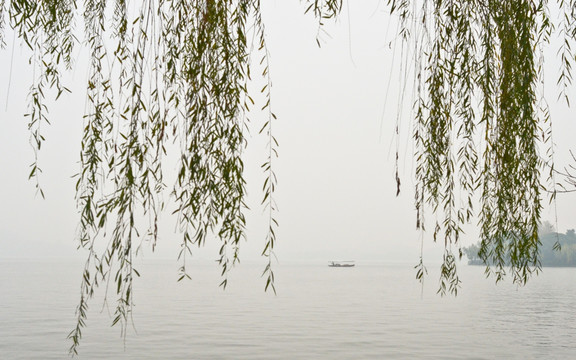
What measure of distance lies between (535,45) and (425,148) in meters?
0.92

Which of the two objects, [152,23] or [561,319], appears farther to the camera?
[561,319]

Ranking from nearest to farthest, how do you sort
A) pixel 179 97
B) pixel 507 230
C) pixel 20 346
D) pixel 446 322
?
pixel 179 97
pixel 507 230
pixel 20 346
pixel 446 322

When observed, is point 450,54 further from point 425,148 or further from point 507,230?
point 507,230

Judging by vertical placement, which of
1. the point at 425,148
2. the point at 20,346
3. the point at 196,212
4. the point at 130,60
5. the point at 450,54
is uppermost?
the point at 450,54

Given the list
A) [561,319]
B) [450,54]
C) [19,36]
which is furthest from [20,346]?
[561,319]

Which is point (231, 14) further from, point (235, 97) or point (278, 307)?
point (278, 307)

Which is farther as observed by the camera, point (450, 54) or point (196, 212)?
point (450, 54)

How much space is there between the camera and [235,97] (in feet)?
8.15

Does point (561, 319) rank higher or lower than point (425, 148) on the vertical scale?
lower

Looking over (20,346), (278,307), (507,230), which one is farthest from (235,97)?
(278,307)

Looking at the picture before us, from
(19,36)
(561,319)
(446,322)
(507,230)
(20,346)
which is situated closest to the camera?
(19,36)

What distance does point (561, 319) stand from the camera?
78.7ft

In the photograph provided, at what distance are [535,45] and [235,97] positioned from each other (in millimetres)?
1720

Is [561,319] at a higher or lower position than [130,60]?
lower
